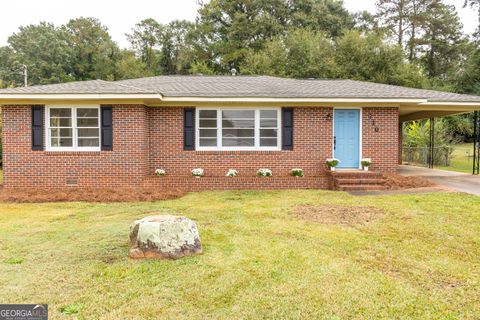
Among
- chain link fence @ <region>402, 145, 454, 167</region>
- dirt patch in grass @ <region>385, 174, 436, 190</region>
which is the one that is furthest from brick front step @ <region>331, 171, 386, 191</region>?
chain link fence @ <region>402, 145, 454, 167</region>

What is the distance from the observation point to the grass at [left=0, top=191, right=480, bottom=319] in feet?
10.6

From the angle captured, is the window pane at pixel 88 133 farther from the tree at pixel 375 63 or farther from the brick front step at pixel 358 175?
the tree at pixel 375 63

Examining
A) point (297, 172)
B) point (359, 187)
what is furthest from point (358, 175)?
point (297, 172)

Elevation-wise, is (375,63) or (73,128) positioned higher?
(375,63)

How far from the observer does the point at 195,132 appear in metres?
11.2

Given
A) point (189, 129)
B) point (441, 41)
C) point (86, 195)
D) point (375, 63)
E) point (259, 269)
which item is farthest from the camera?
point (441, 41)

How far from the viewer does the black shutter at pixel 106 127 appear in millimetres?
10281

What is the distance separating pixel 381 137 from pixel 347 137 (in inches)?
44.0

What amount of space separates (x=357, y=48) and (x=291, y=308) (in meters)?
26.8

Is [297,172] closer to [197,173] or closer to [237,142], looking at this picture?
[237,142]

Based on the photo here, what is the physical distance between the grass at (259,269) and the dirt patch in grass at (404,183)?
128 inches

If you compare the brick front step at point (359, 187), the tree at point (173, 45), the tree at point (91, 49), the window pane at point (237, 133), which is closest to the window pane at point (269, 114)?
the window pane at point (237, 133)

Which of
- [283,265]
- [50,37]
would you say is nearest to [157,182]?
[283,265]

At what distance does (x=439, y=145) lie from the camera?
18.4 meters
